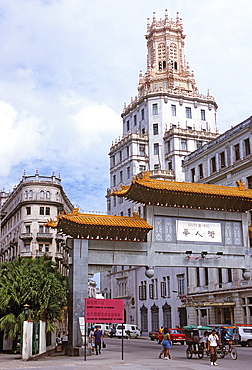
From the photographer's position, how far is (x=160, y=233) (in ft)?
94.8

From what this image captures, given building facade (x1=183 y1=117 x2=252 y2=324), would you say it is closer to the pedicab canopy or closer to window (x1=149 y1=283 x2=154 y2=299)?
window (x1=149 y1=283 x2=154 y2=299)

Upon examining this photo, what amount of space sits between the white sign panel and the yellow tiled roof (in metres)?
1.12

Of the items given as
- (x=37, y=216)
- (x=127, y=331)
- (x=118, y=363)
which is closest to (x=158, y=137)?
(x=37, y=216)

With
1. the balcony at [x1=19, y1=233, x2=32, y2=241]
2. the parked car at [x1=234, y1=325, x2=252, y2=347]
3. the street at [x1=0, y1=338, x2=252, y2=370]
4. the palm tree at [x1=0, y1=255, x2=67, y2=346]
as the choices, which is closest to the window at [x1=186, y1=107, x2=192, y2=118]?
the balcony at [x1=19, y1=233, x2=32, y2=241]

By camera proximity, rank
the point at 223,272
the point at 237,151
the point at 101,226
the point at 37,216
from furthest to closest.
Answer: the point at 37,216
the point at 223,272
the point at 237,151
the point at 101,226

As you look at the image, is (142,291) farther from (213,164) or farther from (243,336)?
(243,336)

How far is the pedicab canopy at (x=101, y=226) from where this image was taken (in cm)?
2686

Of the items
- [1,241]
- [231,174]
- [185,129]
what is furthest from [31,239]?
[231,174]

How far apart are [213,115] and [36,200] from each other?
32.5 metres

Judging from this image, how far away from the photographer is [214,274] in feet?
174

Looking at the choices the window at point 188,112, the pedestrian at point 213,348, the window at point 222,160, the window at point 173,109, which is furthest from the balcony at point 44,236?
the pedestrian at point 213,348

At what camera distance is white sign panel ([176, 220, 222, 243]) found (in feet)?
96.0

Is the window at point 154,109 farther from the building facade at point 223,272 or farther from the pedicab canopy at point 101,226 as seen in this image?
the pedicab canopy at point 101,226

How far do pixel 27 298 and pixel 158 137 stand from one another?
4985 cm
